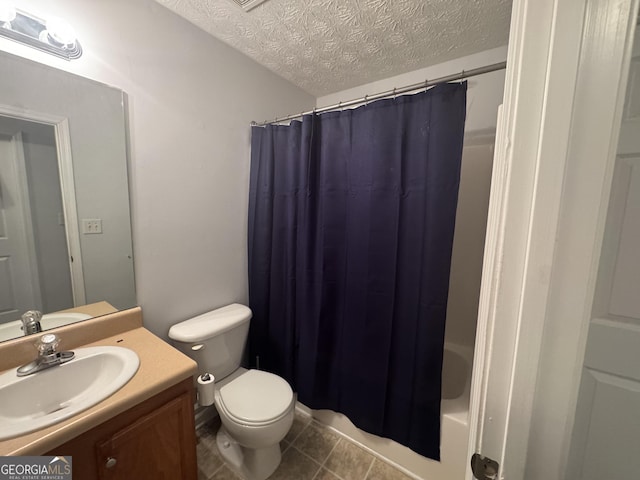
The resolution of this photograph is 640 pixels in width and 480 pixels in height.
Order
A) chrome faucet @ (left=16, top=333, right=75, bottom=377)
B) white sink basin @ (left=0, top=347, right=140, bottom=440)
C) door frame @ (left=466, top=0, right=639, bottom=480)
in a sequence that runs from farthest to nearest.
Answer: chrome faucet @ (left=16, top=333, right=75, bottom=377)
white sink basin @ (left=0, top=347, right=140, bottom=440)
door frame @ (left=466, top=0, right=639, bottom=480)

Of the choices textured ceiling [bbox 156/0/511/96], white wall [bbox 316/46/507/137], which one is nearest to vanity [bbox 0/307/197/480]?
textured ceiling [bbox 156/0/511/96]

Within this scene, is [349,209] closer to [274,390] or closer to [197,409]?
[274,390]

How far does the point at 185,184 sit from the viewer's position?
1413mm

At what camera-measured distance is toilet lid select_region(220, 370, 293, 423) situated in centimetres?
120

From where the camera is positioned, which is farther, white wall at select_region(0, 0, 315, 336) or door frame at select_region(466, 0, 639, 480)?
white wall at select_region(0, 0, 315, 336)

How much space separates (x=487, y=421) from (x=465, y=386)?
1.37 m

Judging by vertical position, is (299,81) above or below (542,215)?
above

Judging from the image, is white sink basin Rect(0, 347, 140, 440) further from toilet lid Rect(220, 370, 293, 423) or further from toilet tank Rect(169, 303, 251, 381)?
toilet lid Rect(220, 370, 293, 423)

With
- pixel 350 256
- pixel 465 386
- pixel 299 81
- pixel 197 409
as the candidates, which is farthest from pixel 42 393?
pixel 299 81

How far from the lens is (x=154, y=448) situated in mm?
890

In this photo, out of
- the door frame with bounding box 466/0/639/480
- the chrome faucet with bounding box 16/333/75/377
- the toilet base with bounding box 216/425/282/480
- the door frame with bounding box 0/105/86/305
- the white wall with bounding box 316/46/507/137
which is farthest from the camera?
the white wall with bounding box 316/46/507/137

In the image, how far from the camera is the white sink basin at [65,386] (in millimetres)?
775

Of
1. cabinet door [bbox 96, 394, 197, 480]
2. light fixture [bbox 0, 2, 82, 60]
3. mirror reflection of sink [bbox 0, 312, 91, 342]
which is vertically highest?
light fixture [bbox 0, 2, 82, 60]

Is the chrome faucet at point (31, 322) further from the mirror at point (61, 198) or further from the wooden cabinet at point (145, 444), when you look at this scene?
the wooden cabinet at point (145, 444)
